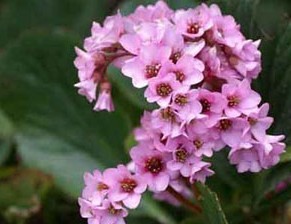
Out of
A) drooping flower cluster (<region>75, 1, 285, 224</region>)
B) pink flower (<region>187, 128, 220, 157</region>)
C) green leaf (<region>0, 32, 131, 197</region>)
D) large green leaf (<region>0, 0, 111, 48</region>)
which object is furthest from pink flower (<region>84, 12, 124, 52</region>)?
large green leaf (<region>0, 0, 111, 48</region>)

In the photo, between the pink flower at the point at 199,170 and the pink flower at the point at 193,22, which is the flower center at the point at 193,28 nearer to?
the pink flower at the point at 193,22

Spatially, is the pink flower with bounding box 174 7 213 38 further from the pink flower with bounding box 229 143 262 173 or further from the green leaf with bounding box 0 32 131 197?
the green leaf with bounding box 0 32 131 197

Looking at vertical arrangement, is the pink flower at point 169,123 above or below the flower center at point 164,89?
below

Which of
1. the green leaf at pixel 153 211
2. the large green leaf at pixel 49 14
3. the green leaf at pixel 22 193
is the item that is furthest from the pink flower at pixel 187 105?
the large green leaf at pixel 49 14

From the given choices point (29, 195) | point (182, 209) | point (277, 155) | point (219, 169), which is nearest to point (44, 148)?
point (29, 195)

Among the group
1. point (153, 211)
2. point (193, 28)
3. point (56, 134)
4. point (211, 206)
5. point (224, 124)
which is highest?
point (193, 28)

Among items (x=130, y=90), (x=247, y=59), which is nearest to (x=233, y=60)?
(x=247, y=59)

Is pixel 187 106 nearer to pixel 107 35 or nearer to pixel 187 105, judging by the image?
pixel 187 105
